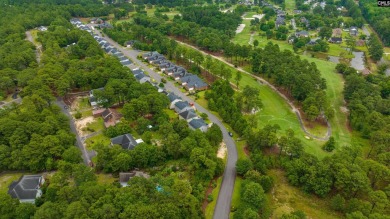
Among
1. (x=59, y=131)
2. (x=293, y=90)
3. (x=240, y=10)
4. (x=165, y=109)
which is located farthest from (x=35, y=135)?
(x=240, y=10)

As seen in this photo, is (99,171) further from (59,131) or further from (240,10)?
(240,10)

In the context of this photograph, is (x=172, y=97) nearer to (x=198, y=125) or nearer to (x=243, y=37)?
(x=198, y=125)

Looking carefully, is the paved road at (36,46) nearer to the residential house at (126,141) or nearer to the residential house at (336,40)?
the residential house at (126,141)

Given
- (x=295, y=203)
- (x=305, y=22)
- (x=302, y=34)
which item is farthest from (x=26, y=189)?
(x=305, y=22)

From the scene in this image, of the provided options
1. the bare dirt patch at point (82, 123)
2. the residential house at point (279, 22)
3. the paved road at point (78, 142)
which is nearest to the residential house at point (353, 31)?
the residential house at point (279, 22)

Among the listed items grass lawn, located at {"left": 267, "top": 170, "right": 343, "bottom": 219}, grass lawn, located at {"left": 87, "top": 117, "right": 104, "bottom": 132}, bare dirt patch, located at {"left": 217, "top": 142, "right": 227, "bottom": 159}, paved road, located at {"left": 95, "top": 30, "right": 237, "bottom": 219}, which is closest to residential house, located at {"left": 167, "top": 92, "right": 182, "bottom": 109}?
paved road, located at {"left": 95, "top": 30, "right": 237, "bottom": 219}
